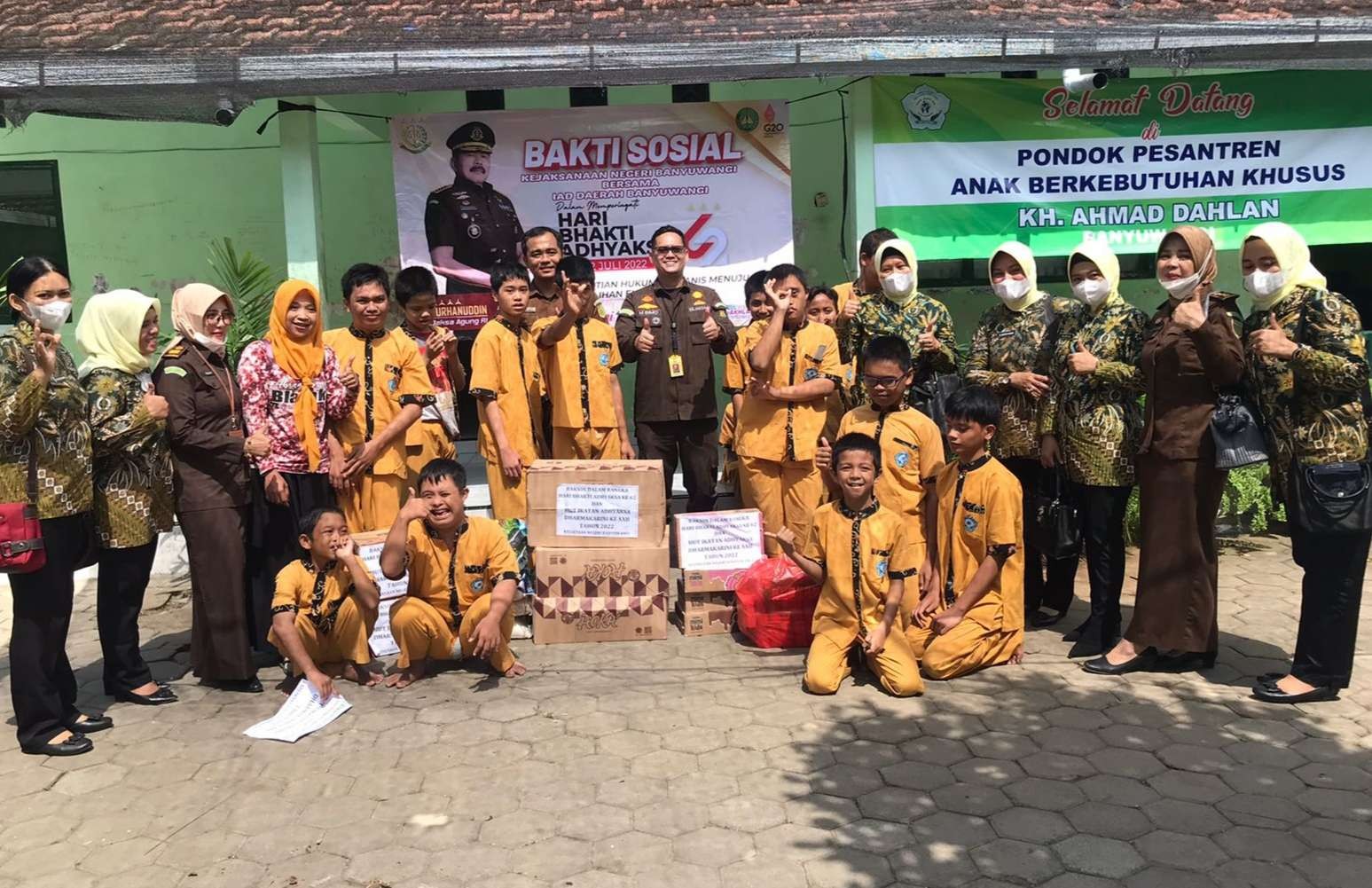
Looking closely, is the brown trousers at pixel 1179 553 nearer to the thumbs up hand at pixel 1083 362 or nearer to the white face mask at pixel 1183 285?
the thumbs up hand at pixel 1083 362

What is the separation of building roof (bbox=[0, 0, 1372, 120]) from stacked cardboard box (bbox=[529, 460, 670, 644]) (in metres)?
2.77

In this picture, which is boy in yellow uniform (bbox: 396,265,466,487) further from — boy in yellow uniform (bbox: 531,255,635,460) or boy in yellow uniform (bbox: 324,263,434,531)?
boy in yellow uniform (bbox: 531,255,635,460)

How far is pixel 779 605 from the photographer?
4906 millimetres

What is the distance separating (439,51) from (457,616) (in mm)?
3638

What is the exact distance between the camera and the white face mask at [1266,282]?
403 cm

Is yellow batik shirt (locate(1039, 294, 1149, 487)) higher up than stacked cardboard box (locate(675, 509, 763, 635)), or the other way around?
yellow batik shirt (locate(1039, 294, 1149, 487))

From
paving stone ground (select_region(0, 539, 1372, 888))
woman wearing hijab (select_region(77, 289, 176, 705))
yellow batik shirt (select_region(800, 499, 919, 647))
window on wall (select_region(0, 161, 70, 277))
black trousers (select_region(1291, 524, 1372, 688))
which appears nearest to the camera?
paving stone ground (select_region(0, 539, 1372, 888))

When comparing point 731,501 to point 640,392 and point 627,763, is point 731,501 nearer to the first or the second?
point 640,392

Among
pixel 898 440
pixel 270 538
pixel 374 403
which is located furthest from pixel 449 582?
pixel 898 440

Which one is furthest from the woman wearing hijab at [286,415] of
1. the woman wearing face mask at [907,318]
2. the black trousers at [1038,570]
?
the black trousers at [1038,570]

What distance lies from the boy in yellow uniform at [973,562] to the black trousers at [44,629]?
11.3 feet

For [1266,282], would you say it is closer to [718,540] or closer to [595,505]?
[718,540]

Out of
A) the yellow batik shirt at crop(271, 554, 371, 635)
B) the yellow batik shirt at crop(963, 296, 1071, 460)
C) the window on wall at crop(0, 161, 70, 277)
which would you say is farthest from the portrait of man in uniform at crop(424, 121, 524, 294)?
the window on wall at crop(0, 161, 70, 277)

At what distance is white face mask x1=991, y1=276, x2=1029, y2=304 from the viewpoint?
495cm
